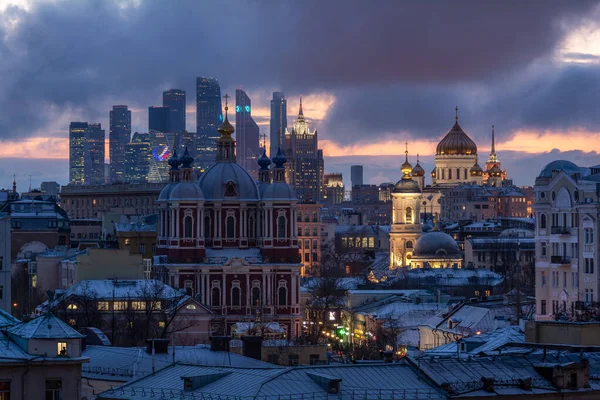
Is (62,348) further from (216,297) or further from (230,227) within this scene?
(230,227)

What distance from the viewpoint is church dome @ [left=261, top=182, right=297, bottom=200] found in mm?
136250

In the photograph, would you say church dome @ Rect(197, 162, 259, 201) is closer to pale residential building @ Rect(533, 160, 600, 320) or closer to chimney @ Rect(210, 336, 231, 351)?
pale residential building @ Rect(533, 160, 600, 320)

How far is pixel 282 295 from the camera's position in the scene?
134m

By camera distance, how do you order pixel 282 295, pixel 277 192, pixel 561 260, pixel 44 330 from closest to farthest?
pixel 44 330, pixel 561 260, pixel 282 295, pixel 277 192

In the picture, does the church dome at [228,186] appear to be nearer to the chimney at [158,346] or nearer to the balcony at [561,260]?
the balcony at [561,260]

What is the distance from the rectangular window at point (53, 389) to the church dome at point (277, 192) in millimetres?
84812

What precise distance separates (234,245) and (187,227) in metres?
3.83

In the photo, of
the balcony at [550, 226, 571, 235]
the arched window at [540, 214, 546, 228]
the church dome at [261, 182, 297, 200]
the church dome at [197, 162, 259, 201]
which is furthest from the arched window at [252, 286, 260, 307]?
the balcony at [550, 226, 571, 235]

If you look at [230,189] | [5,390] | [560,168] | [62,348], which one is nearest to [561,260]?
[560,168]

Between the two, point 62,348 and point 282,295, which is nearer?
point 62,348

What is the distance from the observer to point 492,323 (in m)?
98.8

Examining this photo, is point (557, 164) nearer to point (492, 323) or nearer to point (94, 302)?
point (492, 323)

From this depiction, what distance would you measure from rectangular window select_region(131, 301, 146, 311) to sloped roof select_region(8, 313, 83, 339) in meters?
54.5

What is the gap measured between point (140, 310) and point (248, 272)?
27.1m
